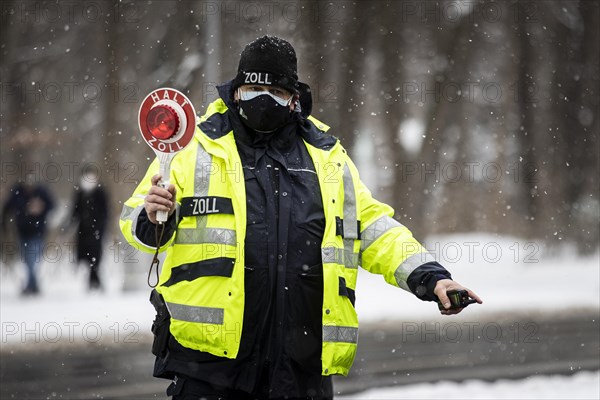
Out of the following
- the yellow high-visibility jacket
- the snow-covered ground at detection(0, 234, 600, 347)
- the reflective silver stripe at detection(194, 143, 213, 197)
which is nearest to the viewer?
the yellow high-visibility jacket

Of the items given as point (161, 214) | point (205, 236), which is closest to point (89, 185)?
point (205, 236)

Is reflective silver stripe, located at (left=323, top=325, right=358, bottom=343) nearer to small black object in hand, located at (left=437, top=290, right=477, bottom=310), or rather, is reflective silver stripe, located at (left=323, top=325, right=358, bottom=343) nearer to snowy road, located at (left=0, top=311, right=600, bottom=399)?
small black object in hand, located at (left=437, top=290, right=477, bottom=310)

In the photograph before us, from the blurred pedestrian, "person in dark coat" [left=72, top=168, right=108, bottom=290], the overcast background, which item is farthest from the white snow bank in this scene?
the blurred pedestrian

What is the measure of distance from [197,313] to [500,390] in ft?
18.9

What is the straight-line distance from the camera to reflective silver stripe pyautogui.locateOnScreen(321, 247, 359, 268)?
4.58m

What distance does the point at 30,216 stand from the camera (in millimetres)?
17797

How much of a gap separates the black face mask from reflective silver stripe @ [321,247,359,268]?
527 millimetres

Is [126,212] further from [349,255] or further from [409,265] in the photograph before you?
[409,265]

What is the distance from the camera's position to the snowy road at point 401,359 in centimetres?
1036

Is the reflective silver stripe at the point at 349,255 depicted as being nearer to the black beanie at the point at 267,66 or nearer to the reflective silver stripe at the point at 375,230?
the reflective silver stripe at the point at 375,230

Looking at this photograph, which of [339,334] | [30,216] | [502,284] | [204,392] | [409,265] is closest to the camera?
[204,392]

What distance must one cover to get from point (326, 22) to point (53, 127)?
41.9 feet

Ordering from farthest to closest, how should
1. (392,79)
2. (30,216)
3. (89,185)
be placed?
1. (392,79)
2. (89,185)
3. (30,216)

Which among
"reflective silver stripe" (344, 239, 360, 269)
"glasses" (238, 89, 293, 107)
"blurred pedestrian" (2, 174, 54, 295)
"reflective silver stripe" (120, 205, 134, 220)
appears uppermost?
"glasses" (238, 89, 293, 107)
